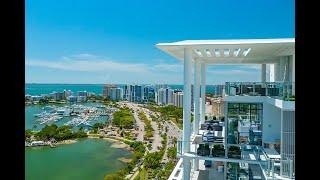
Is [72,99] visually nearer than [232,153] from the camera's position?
No

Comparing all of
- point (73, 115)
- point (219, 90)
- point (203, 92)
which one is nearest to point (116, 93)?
point (73, 115)

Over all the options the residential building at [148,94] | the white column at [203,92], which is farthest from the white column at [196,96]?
the residential building at [148,94]

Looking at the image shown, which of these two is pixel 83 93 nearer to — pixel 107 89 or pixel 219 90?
pixel 107 89

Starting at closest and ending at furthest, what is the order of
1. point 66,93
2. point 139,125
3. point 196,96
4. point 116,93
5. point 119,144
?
point 196,96 → point 119,144 → point 139,125 → point 66,93 → point 116,93

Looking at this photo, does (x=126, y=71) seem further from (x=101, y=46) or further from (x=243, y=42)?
(x=243, y=42)

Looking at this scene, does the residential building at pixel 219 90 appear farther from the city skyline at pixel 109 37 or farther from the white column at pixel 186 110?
the city skyline at pixel 109 37

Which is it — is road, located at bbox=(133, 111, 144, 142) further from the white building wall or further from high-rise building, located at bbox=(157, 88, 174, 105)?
the white building wall

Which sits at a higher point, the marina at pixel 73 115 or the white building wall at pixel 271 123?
the white building wall at pixel 271 123
